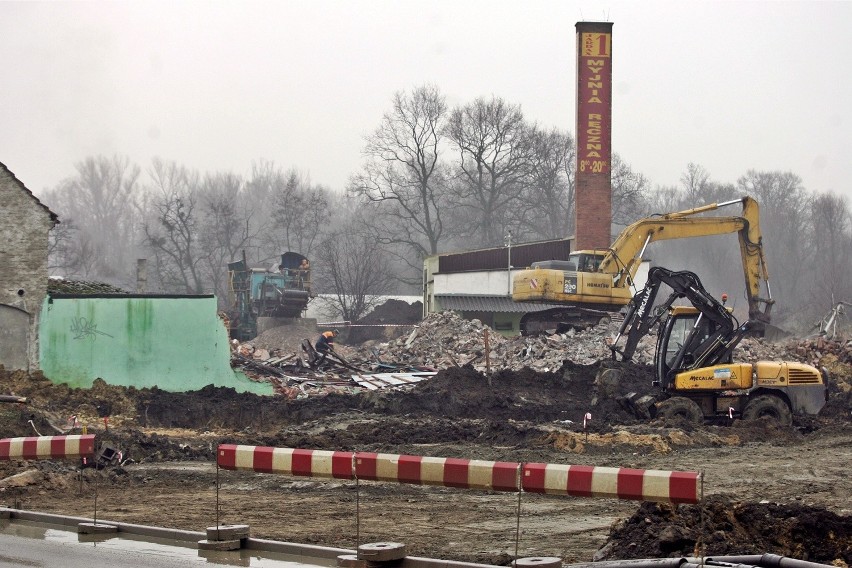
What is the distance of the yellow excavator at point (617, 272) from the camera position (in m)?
31.5

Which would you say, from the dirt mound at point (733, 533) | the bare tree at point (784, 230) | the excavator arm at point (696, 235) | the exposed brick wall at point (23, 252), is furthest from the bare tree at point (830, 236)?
the dirt mound at point (733, 533)

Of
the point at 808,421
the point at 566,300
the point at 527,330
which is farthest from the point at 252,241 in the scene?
the point at 808,421

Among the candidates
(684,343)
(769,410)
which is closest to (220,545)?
(684,343)

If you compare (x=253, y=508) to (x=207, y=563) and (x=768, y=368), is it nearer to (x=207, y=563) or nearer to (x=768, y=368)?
(x=207, y=563)

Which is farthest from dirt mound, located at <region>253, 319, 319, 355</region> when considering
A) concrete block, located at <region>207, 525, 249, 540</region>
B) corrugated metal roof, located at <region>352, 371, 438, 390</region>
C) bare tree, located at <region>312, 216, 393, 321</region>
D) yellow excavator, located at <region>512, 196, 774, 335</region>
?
concrete block, located at <region>207, 525, 249, 540</region>

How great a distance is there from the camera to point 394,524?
12930 millimetres

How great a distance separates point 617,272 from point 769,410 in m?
10.4

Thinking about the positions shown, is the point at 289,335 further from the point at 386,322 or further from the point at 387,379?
the point at 386,322

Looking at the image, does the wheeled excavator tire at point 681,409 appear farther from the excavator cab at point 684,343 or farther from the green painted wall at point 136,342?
the green painted wall at point 136,342

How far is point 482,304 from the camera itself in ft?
181

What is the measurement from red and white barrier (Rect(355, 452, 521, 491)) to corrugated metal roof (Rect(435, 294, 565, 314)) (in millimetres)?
39773

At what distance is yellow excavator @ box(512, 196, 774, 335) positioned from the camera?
31.5 metres

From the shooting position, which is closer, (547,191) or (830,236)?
(547,191)

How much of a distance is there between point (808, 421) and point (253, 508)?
15236 millimetres
